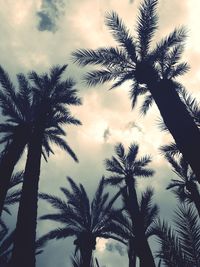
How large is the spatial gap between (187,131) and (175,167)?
1272 centimetres

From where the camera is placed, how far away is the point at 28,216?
965 cm

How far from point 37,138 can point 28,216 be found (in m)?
3.96

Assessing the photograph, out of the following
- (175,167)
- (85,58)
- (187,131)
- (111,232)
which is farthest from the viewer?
(175,167)

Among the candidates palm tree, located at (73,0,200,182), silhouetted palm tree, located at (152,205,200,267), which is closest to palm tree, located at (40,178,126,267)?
palm tree, located at (73,0,200,182)

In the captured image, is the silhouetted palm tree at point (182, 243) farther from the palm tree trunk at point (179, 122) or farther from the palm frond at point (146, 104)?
the palm frond at point (146, 104)

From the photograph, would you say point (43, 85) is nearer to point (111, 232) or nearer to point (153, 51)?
point (153, 51)

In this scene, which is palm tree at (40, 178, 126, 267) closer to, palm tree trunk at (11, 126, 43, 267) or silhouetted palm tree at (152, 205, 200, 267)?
palm tree trunk at (11, 126, 43, 267)

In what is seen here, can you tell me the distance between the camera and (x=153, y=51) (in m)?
11.8

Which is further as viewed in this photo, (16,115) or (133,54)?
(16,115)

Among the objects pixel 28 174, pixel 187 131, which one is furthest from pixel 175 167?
pixel 187 131

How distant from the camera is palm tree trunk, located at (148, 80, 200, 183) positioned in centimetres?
692

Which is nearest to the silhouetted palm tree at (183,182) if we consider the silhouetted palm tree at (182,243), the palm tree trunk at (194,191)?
the palm tree trunk at (194,191)

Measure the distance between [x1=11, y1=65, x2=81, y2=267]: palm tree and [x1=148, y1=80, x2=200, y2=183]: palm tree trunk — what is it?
5.06 meters

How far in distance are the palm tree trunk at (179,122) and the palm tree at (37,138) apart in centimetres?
506
